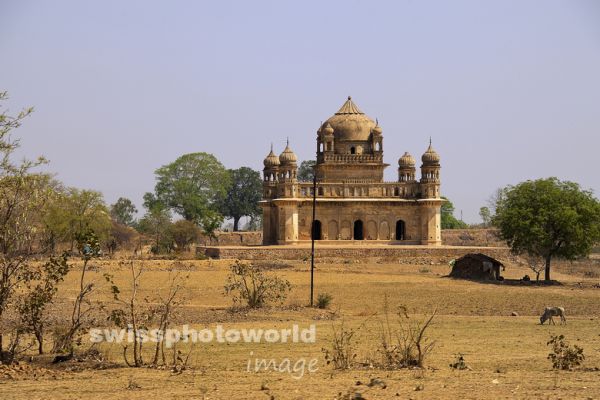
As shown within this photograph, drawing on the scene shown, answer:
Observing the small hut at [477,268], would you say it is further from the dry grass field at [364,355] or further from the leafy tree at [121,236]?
the leafy tree at [121,236]

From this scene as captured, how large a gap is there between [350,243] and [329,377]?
41.6 m

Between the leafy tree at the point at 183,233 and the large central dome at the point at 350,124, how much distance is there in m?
11.6

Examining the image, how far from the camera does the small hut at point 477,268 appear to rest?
4140 cm

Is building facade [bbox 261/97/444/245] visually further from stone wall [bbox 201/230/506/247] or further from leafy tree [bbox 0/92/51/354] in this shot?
leafy tree [bbox 0/92/51/354]

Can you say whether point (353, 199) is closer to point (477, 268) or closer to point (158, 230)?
point (158, 230)

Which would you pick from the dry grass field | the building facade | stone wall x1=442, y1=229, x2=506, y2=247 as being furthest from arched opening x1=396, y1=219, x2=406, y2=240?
the dry grass field

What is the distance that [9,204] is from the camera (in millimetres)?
16594

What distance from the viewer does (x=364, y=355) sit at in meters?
17.4

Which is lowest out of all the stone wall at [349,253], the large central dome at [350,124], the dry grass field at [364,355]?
the dry grass field at [364,355]

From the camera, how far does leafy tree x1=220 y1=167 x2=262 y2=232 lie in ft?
301

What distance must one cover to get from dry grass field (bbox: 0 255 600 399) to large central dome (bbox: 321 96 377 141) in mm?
25413

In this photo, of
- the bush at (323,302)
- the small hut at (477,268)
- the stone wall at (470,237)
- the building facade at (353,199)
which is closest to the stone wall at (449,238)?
the stone wall at (470,237)

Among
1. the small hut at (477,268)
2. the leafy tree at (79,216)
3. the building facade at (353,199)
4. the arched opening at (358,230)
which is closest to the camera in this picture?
the small hut at (477,268)

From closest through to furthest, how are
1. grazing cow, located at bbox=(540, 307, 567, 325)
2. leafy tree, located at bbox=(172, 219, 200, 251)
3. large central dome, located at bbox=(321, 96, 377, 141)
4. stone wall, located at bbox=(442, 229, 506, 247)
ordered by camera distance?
grazing cow, located at bbox=(540, 307, 567, 325)
large central dome, located at bbox=(321, 96, 377, 141)
leafy tree, located at bbox=(172, 219, 200, 251)
stone wall, located at bbox=(442, 229, 506, 247)
